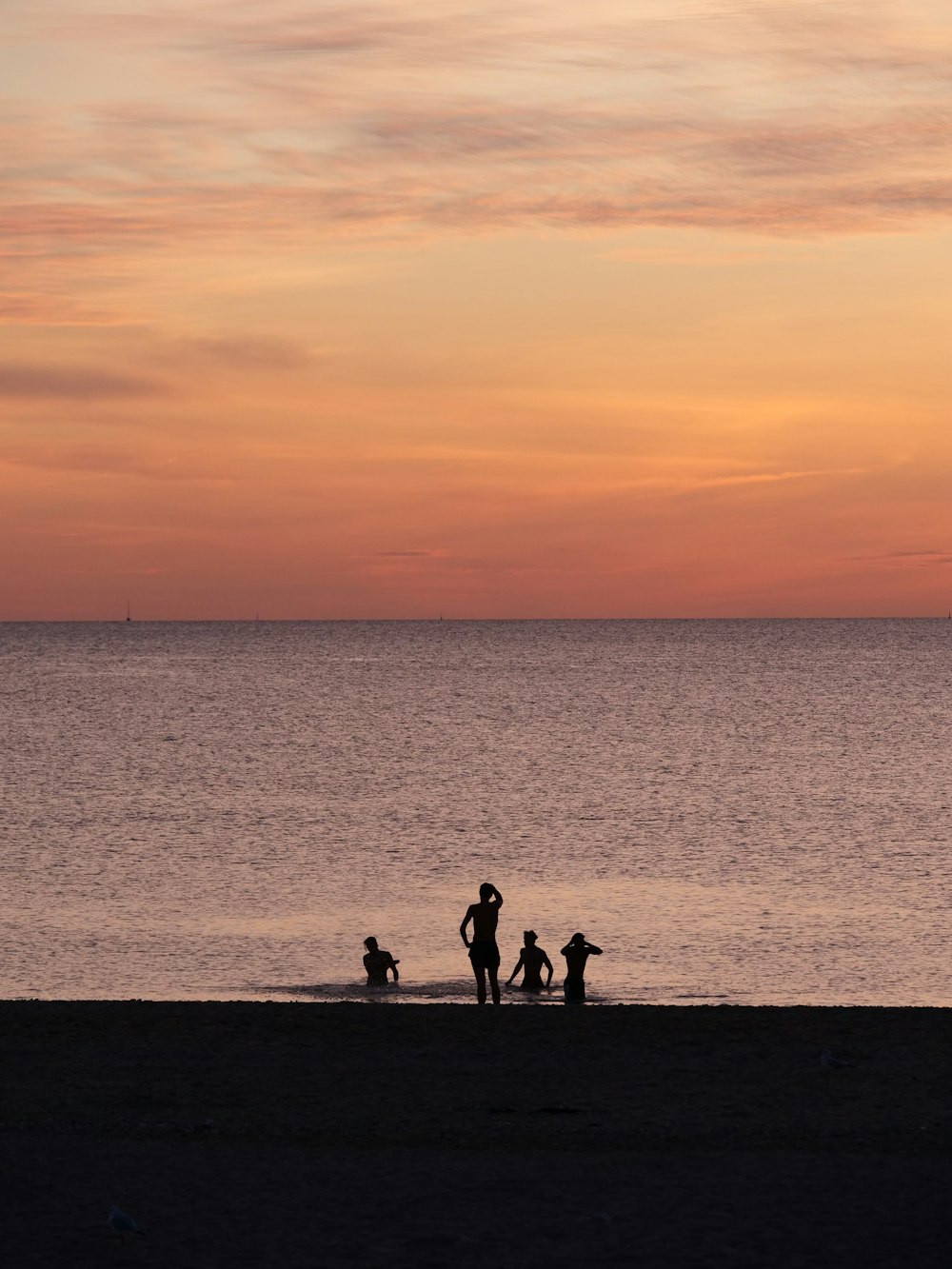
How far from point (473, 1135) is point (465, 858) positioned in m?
38.3

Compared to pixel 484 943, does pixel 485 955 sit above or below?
below

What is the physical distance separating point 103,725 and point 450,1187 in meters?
114

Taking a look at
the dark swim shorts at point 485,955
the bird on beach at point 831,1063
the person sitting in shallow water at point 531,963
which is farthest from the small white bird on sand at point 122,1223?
the person sitting in shallow water at point 531,963

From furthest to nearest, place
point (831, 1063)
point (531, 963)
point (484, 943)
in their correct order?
point (531, 963)
point (484, 943)
point (831, 1063)

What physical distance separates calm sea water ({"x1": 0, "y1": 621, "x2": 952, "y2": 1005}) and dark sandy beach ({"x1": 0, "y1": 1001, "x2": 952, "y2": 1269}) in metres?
10.4

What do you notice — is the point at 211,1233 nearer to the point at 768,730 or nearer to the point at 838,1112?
the point at 838,1112

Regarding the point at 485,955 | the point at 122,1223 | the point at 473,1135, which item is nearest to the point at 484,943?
the point at 485,955

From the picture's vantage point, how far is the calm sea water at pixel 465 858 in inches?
1328

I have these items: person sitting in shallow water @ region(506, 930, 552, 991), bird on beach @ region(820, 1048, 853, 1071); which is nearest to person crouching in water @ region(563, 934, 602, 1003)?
person sitting in shallow water @ region(506, 930, 552, 991)

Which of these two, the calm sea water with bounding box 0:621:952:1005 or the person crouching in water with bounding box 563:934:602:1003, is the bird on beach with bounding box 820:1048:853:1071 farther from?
the calm sea water with bounding box 0:621:952:1005

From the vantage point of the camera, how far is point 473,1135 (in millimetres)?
14961

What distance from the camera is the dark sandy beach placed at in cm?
1177

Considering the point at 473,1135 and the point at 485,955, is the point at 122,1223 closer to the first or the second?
the point at 473,1135

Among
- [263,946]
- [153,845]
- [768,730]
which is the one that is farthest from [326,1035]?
[768,730]
